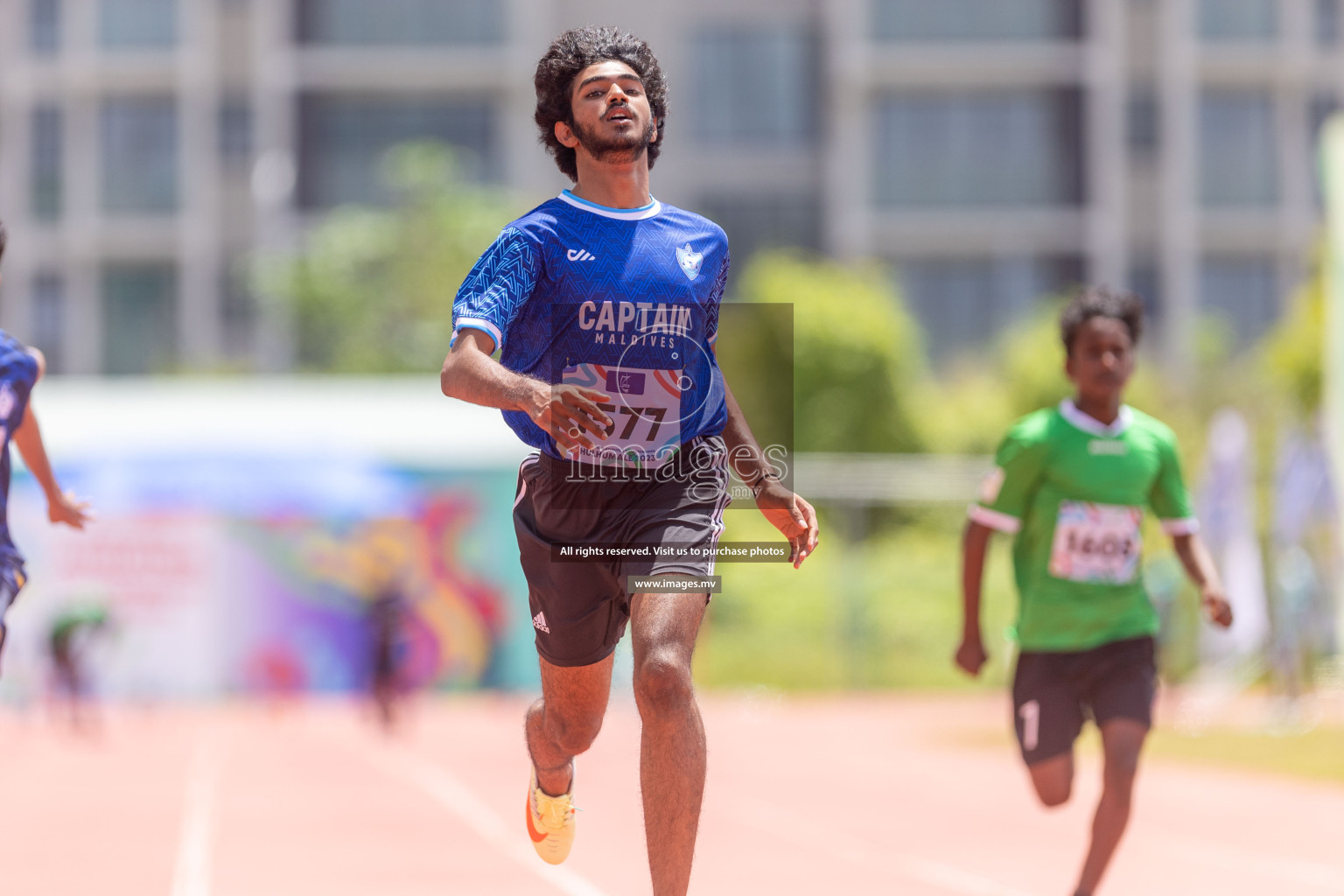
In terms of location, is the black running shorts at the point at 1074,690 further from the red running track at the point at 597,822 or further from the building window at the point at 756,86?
the building window at the point at 756,86

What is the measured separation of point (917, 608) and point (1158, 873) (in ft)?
60.9

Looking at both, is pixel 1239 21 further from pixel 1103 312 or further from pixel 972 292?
pixel 1103 312

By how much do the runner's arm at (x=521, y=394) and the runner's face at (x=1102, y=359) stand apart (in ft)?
9.50

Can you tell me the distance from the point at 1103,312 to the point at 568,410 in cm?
337

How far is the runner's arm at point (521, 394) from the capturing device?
167 inches

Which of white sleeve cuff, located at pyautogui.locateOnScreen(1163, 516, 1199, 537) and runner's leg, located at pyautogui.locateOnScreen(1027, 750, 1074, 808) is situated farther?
white sleeve cuff, located at pyautogui.locateOnScreen(1163, 516, 1199, 537)

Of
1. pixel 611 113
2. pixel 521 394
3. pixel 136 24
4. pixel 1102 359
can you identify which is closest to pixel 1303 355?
pixel 136 24

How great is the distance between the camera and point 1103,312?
7.09m

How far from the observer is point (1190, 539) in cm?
712

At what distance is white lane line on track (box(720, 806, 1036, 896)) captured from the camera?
8.09m

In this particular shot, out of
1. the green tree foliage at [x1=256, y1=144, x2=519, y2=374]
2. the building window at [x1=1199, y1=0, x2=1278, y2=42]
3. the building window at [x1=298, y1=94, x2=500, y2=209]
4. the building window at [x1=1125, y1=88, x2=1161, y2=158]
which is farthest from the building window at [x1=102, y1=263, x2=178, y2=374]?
the building window at [x1=1199, y1=0, x2=1278, y2=42]

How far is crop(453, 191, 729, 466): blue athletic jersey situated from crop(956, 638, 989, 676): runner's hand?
7.01 feet

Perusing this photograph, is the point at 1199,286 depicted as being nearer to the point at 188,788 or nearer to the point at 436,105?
the point at 436,105

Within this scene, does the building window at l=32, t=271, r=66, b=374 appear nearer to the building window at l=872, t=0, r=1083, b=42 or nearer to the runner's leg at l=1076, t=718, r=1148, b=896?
the building window at l=872, t=0, r=1083, b=42
